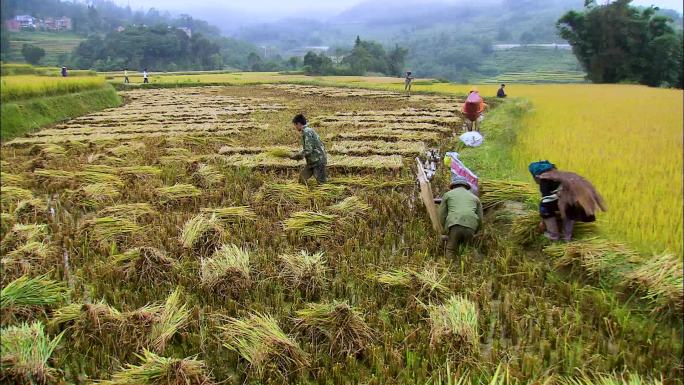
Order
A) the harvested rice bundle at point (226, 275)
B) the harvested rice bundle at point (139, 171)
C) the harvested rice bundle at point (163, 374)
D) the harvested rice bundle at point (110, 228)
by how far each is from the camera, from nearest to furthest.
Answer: the harvested rice bundle at point (163, 374), the harvested rice bundle at point (226, 275), the harvested rice bundle at point (110, 228), the harvested rice bundle at point (139, 171)

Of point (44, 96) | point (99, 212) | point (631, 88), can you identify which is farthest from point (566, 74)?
point (44, 96)

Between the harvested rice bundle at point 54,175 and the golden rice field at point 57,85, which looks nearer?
the harvested rice bundle at point 54,175

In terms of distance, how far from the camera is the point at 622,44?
196 inches

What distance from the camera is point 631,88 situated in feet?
17.4

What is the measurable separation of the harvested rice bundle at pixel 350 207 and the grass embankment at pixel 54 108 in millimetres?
5961

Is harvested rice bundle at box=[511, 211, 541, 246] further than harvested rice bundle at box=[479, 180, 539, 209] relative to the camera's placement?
No

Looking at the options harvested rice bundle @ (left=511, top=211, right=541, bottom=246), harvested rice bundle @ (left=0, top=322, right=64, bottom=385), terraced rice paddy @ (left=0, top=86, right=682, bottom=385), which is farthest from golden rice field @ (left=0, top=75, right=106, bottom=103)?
harvested rice bundle @ (left=511, top=211, right=541, bottom=246)

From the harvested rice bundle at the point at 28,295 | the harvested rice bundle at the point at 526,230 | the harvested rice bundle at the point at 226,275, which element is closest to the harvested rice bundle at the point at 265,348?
the harvested rice bundle at the point at 226,275

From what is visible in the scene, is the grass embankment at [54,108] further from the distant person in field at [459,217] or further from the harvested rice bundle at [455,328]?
the harvested rice bundle at [455,328]

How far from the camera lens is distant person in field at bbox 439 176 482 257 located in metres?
3.65

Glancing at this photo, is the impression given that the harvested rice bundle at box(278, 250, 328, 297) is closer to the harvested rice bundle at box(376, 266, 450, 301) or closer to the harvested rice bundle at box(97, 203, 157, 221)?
the harvested rice bundle at box(376, 266, 450, 301)

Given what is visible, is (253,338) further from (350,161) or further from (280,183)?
(350,161)

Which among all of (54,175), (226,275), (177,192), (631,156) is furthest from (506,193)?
(54,175)

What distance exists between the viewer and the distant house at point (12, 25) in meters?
1.33
